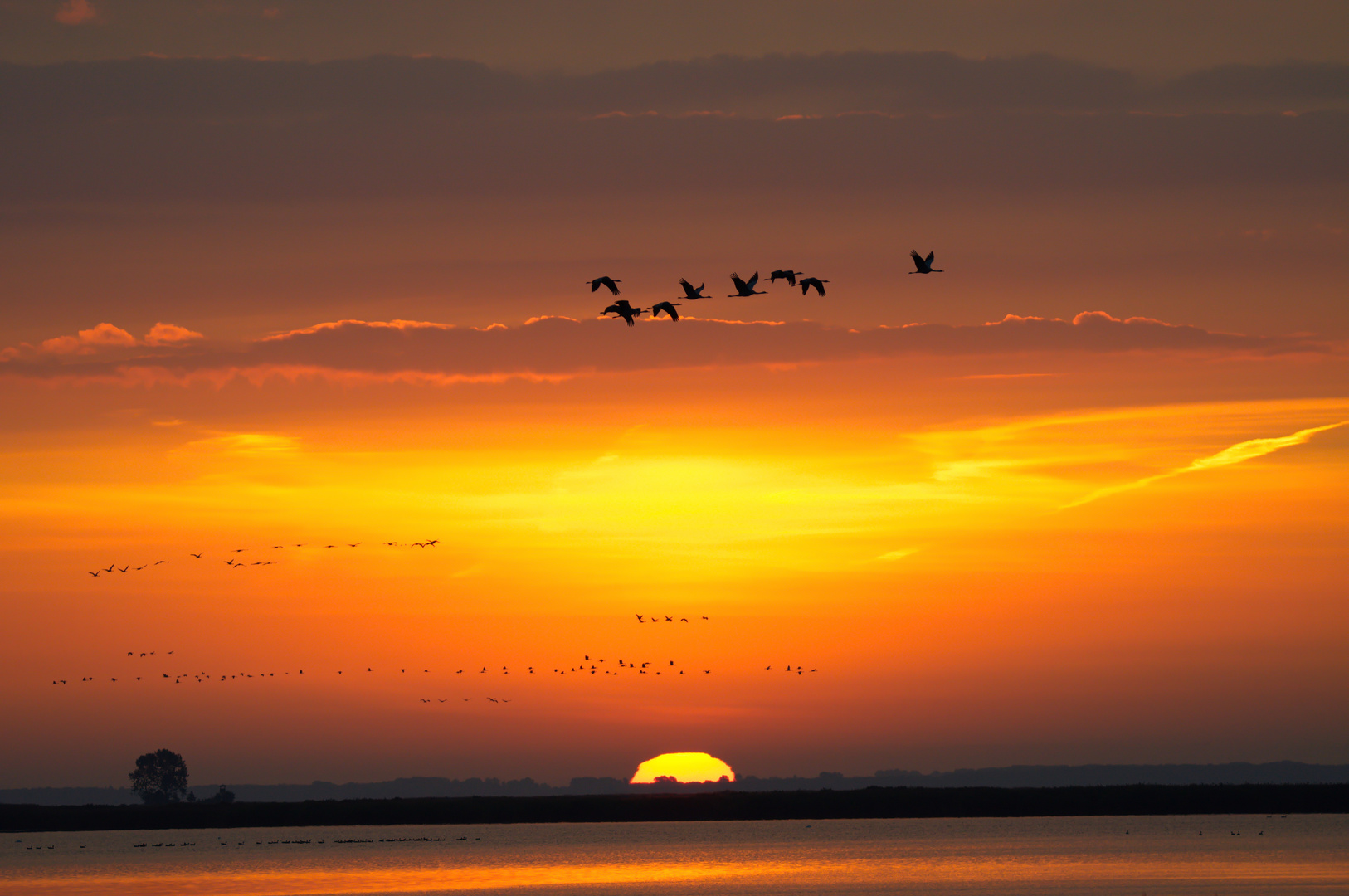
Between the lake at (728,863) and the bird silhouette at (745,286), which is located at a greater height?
the bird silhouette at (745,286)

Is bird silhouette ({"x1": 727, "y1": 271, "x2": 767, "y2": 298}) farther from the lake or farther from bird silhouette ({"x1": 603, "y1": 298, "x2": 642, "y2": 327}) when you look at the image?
the lake

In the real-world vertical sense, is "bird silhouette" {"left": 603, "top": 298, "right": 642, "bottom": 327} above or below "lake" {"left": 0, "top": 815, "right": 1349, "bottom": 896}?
above

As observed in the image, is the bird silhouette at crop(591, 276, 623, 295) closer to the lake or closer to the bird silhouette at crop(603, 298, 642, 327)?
the bird silhouette at crop(603, 298, 642, 327)

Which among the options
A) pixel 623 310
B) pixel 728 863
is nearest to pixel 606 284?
pixel 623 310

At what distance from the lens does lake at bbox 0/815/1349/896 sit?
8538 cm

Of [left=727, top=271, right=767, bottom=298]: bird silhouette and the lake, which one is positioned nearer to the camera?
[left=727, top=271, right=767, bottom=298]: bird silhouette

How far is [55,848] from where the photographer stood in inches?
5217

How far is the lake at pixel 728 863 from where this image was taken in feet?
280

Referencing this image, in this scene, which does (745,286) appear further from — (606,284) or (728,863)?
(728,863)

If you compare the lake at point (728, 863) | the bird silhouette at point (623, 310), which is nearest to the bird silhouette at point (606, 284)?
the bird silhouette at point (623, 310)

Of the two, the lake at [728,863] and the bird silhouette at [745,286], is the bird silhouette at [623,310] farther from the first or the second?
the lake at [728,863]

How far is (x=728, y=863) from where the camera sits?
112438 mm

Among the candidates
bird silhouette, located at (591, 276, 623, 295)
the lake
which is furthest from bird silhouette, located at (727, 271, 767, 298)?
the lake

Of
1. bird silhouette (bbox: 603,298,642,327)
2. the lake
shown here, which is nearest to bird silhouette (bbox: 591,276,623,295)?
bird silhouette (bbox: 603,298,642,327)
